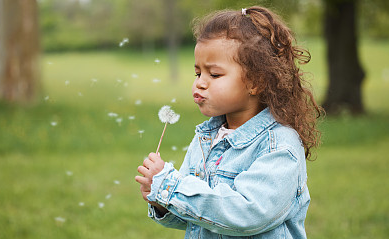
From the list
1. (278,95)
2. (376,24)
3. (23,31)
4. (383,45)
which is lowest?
(383,45)

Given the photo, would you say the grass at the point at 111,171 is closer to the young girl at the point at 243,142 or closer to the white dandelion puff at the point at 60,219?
the white dandelion puff at the point at 60,219

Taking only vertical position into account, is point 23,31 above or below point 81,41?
above

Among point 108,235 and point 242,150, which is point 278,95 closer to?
point 242,150

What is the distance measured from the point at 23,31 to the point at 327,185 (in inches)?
303

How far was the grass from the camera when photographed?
167 inches

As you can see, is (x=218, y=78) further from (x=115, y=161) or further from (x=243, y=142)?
(x=115, y=161)

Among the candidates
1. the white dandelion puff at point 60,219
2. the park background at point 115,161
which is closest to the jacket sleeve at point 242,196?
the park background at point 115,161

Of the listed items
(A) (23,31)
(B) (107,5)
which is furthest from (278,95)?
(B) (107,5)

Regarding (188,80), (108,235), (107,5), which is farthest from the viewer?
(107,5)

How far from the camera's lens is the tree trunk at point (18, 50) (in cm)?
1052

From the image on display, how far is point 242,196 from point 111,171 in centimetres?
440

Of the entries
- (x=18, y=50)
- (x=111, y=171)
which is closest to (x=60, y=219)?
(x=111, y=171)

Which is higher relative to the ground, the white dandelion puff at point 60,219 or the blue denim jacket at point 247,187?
the blue denim jacket at point 247,187

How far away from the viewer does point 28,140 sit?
24.1ft
